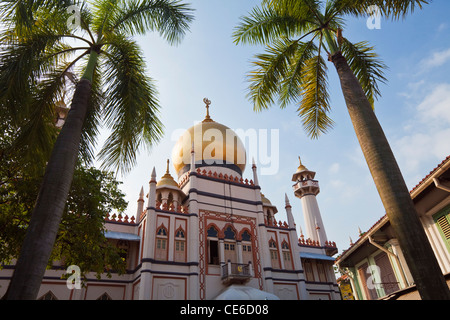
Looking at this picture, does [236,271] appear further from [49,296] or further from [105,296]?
[49,296]

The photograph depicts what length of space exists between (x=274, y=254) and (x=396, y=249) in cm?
980

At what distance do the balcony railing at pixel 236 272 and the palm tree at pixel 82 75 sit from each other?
42.3ft

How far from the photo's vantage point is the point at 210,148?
26.4 m

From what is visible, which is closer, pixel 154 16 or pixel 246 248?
pixel 154 16

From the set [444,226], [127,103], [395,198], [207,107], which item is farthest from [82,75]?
[207,107]

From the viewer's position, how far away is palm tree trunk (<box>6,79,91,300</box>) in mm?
4445

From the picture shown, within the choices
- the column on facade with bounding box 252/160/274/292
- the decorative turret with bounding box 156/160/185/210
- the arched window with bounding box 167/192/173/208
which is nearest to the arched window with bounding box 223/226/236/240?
the column on facade with bounding box 252/160/274/292

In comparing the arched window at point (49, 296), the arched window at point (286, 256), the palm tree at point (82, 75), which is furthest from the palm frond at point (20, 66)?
the arched window at point (286, 256)

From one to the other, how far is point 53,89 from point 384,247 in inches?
564

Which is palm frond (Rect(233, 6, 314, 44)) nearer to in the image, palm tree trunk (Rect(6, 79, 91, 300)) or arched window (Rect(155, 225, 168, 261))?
palm tree trunk (Rect(6, 79, 91, 300))

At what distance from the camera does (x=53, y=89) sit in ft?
25.8

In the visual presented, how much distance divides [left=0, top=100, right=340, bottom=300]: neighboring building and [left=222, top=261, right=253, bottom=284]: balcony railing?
0.06 metres
